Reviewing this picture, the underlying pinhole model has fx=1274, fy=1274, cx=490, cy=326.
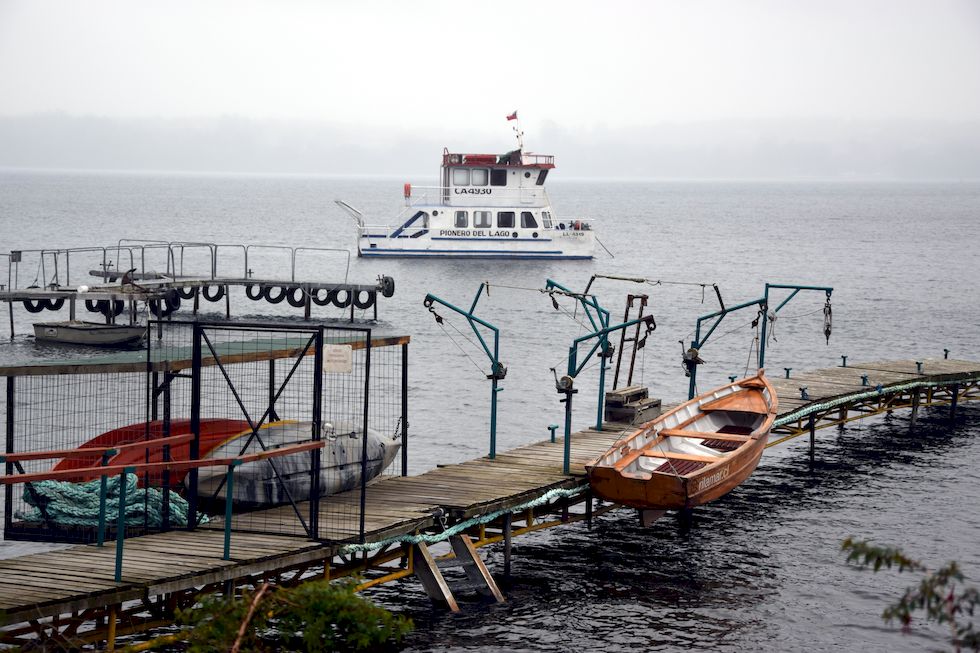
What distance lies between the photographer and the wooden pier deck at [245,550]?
43.3 feet

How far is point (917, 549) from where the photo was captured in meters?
22.5

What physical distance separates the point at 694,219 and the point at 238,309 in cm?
12151

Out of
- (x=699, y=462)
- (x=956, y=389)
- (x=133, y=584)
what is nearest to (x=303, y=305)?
(x=956, y=389)

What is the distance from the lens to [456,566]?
18.4m

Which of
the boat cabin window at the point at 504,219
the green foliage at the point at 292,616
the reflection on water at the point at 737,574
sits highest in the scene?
the boat cabin window at the point at 504,219

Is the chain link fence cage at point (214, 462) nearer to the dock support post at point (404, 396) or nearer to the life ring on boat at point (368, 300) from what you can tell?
the dock support post at point (404, 396)

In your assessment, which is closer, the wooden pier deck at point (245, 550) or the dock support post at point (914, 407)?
the wooden pier deck at point (245, 550)

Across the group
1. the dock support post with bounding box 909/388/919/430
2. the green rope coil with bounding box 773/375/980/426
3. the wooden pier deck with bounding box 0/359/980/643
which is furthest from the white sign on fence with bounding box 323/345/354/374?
the dock support post with bounding box 909/388/919/430

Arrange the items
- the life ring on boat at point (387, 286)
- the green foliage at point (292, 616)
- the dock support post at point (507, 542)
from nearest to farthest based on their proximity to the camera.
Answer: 1. the green foliage at point (292, 616)
2. the dock support post at point (507, 542)
3. the life ring on boat at point (387, 286)

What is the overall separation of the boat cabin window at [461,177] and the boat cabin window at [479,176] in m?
0.23

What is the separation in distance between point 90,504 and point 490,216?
191 feet

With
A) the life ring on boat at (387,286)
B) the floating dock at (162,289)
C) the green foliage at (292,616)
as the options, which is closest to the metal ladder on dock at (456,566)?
the green foliage at (292,616)

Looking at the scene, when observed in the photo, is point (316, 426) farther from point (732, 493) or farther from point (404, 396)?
point (732, 493)

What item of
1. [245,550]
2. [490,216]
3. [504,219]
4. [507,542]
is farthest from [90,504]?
[504,219]
